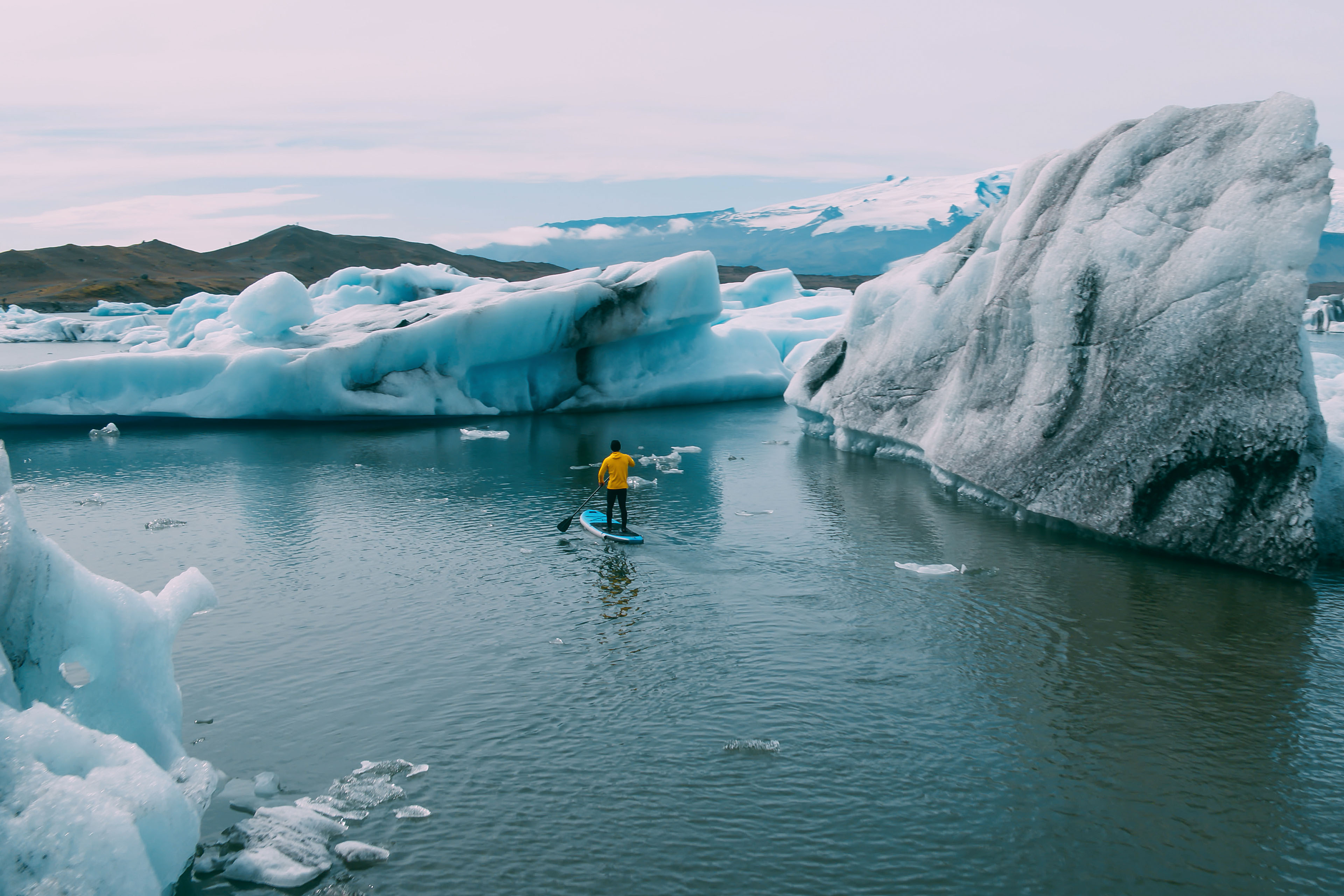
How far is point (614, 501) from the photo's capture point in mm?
14211

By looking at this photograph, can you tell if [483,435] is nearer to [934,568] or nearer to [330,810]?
[934,568]

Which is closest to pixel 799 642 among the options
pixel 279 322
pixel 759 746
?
pixel 759 746

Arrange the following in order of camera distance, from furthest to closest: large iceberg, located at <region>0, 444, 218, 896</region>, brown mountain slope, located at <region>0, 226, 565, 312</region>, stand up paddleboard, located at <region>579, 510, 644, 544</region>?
brown mountain slope, located at <region>0, 226, 565, 312</region> < stand up paddleboard, located at <region>579, 510, 644, 544</region> < large iceberg, located at <region>0, 444, 218, 896</region>

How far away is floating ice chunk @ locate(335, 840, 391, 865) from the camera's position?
6.01 m

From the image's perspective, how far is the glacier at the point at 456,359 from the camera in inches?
1021

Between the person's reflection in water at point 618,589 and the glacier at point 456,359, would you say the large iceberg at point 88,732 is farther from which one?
the glacier at point 456,359

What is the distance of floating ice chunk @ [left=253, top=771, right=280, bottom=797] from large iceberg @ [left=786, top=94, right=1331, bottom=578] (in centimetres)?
1087

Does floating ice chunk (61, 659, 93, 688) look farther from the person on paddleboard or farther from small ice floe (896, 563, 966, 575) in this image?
small ice floe (896, 563, 966, 575)

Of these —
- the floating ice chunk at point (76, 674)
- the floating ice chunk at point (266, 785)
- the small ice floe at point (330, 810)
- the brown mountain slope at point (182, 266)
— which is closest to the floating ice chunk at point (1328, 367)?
the small ice floe at point (330, 810)

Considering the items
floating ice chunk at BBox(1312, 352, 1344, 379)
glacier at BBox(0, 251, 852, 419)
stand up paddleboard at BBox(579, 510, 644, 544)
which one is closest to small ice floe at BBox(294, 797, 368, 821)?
stand up paddleboard at BBox(579, 510, 644, 544)

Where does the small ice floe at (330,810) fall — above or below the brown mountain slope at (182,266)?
below

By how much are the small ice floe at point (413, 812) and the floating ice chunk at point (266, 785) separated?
1010 mm

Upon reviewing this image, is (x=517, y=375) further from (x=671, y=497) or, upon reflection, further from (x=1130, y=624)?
(x=1130, y=624)

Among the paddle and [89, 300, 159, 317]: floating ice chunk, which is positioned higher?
[89, 300, 159, 317]: floating ice chunk
